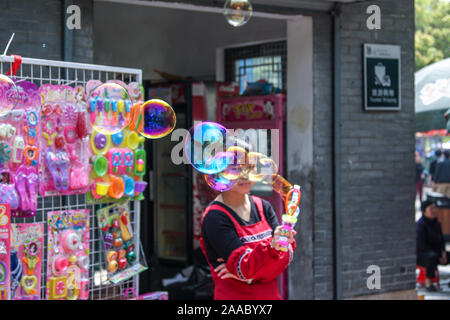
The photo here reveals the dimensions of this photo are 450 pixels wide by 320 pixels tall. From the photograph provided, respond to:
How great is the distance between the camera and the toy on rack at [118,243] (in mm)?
4965

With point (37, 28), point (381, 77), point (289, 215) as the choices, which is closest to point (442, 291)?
point (381, 77)

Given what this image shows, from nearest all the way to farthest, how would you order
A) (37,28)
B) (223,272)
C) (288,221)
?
(288,221) < (223,272) < (37,28)

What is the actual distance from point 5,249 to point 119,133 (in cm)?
133

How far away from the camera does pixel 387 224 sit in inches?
286

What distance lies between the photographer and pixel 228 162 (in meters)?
4.11

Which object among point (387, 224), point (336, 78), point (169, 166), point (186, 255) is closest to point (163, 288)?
point (186, 255)

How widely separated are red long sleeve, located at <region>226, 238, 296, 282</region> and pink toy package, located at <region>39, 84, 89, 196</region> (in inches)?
59.8

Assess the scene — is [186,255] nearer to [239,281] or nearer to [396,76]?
[396,76]

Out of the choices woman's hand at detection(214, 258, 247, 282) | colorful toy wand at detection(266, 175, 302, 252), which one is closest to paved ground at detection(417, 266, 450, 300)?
woman's hand at detection(214, 258, 247, 282)

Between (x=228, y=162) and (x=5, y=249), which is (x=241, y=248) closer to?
(x=228, y=162)

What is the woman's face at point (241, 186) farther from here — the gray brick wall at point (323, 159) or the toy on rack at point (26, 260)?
the gray brick wall at point (323, 159)

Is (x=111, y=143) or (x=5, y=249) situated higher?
(x=111, y=143)

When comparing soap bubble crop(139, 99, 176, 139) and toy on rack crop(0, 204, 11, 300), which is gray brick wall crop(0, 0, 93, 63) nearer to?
soap bubble crop(139, 99, 176, 139)

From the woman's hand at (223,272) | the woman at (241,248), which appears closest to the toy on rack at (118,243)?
the woman at (241,248)
